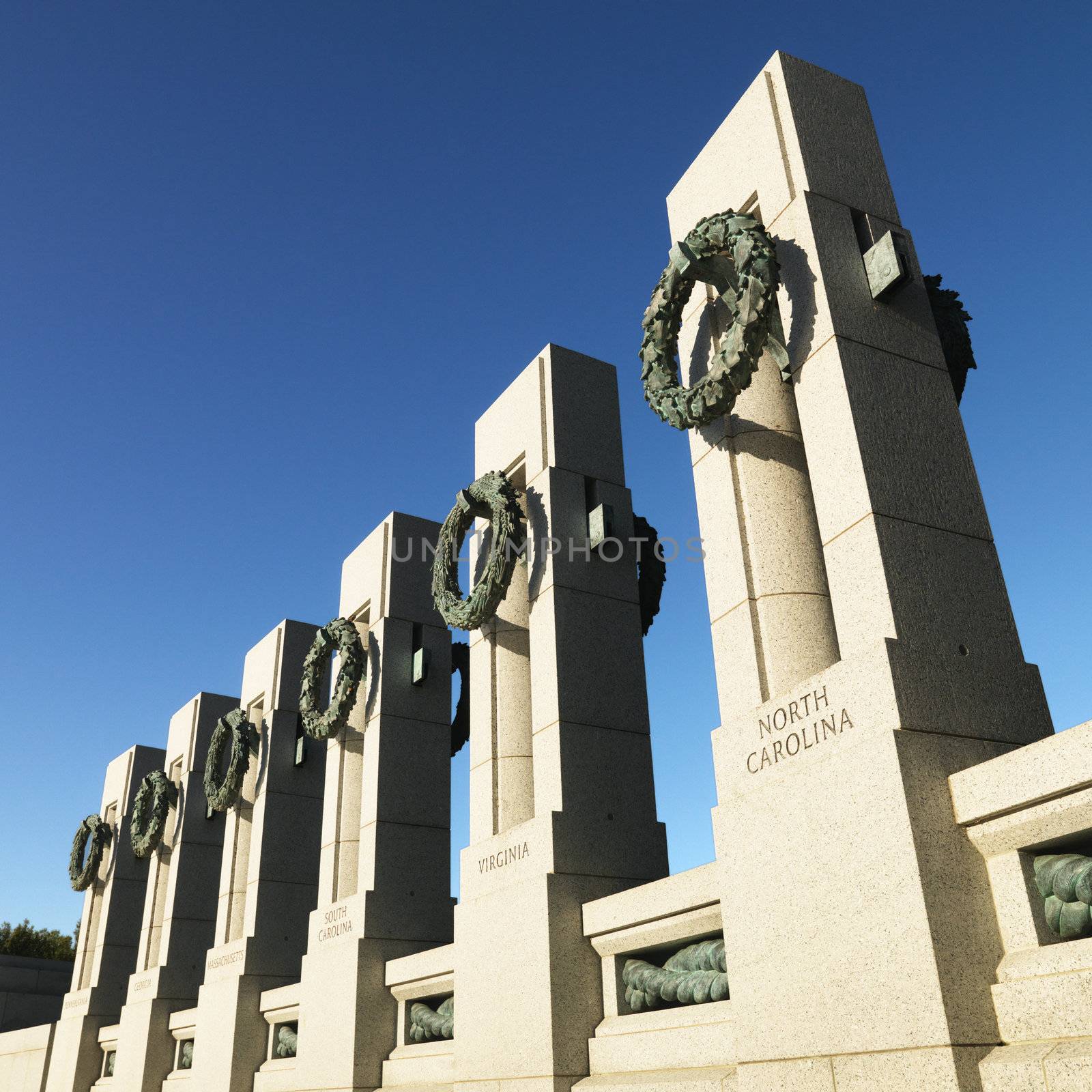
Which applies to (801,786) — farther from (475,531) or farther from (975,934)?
(475,531)

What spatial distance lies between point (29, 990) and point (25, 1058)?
6.30 meters

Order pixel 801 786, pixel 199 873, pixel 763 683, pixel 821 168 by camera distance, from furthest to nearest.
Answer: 1. pixel 199 873
2. pixel 821 168
3. pixel 763 683
4. pixel 801 786

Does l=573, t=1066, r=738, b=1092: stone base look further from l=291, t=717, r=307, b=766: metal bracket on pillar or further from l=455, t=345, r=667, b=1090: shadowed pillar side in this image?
l=291, t=717, r=307, b=766: metal bracket on pillar

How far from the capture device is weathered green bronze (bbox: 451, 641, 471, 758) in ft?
63.4

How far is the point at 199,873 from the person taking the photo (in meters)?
25.5

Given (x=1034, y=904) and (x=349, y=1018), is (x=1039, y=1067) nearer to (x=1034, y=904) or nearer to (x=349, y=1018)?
(x=1034, y=904)

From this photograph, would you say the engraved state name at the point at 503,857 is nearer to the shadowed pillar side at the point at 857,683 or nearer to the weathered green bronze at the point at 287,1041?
the shadowed pillar side at the point at 857,683

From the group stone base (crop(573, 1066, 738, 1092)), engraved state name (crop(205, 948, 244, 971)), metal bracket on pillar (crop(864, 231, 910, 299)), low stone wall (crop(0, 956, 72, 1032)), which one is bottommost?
stone base (crop(573, 1066, 738, 1092))

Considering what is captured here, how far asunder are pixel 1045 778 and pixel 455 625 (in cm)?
963

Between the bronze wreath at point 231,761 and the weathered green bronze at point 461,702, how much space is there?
564 cm

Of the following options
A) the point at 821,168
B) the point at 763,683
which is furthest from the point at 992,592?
the point at 821,168

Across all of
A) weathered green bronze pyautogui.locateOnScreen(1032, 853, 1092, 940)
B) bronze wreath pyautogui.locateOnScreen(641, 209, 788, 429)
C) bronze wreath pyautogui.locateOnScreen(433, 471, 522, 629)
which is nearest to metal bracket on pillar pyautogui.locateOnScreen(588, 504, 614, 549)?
bronze wreath pyautogui.locateOnScreen(433, 471, 522, 629)

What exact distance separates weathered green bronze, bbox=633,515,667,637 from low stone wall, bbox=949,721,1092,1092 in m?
7.67

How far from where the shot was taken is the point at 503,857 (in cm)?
1317
